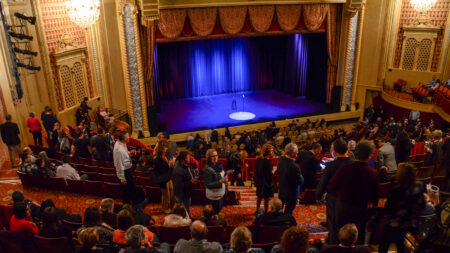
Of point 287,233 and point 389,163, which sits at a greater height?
point 287,233

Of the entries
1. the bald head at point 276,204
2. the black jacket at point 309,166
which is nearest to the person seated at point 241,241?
the bald head at point 276,204

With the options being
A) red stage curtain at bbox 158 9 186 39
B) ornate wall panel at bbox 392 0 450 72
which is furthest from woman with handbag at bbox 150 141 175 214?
ornate wall panel at bbox 392 0 450 72

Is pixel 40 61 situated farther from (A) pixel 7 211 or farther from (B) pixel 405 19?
(B) pixel 405 19

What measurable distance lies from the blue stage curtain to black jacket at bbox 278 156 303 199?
11.3 meters

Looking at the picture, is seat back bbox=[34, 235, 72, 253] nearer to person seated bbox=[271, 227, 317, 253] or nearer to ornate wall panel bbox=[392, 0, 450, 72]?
person seated bbox=[271, 227, 317, 253]

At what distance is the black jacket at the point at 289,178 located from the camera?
397cm

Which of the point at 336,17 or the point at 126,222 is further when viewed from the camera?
the point at 336,17

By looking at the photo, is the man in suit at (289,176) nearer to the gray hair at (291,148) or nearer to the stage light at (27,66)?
the gray hair at (291,148)

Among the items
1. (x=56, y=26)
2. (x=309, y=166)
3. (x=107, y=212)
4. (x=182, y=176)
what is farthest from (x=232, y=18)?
(x=107, y=212)

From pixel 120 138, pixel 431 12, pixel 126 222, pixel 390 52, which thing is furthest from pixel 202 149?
pixel 431 12

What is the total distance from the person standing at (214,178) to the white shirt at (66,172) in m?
2.59

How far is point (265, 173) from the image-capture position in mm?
4316

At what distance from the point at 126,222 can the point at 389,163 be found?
4.13 m

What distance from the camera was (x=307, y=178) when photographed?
4.67 m
